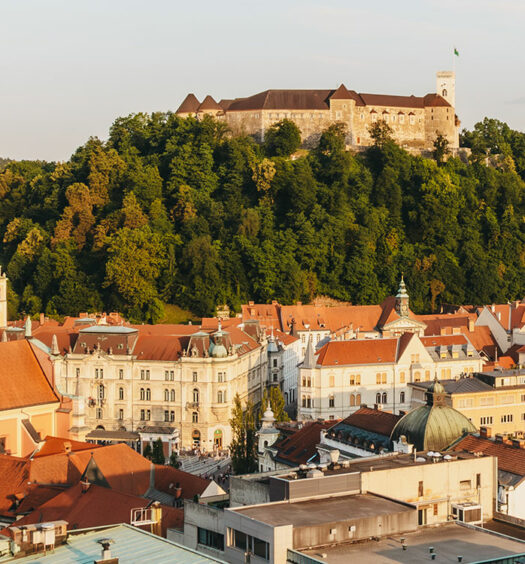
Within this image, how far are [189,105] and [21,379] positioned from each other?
7004 cm

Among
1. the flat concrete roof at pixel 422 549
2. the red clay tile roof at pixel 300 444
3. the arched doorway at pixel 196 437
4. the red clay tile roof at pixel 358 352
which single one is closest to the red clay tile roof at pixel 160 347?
the arched doorway at pixel 196 437

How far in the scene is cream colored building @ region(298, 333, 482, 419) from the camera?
226ft

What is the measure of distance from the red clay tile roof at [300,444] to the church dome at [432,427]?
7067 millimetres

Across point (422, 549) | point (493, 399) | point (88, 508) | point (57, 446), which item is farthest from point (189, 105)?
point (422, 549)

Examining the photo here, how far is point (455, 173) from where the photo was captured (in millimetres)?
109875

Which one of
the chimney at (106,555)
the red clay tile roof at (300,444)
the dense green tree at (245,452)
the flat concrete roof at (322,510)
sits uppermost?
the chimney at (106,555)

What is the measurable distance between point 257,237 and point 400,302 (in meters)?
15.0

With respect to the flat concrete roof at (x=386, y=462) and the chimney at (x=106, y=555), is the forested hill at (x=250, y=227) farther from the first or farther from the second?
the chimney at (x=106, y=555)

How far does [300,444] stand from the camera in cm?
4972

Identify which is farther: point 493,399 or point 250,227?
point 250,227

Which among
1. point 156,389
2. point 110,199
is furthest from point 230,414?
point 110,199

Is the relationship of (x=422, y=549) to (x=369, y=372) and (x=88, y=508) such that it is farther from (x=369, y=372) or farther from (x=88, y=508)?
(x=369, y=372)

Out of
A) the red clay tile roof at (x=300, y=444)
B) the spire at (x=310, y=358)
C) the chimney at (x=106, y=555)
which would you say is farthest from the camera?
the spire at (x=310, y=358)

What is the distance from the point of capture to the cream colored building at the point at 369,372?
68.9 m
